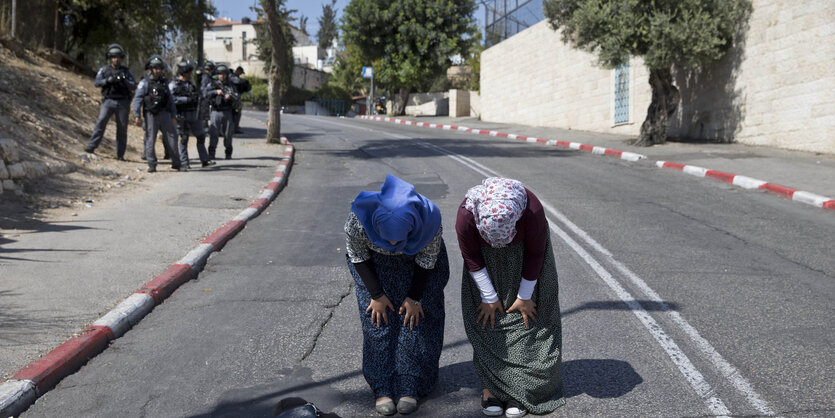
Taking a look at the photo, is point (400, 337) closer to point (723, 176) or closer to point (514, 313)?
point (514, 313)

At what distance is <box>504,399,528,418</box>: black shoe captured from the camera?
3872 millimetres

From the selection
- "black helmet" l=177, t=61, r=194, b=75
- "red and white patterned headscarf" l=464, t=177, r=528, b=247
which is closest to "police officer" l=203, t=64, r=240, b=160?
"black helmet" l=177, t=61, r=194, b=75

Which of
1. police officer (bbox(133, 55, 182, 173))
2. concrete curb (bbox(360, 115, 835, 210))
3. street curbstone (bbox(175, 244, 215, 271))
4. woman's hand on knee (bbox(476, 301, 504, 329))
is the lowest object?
street curbstone (bbox(175, 244, 215, 271))

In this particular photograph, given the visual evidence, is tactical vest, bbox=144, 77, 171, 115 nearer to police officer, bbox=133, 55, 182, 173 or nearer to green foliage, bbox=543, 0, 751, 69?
police officer, bbox=133, 55, 182, 173

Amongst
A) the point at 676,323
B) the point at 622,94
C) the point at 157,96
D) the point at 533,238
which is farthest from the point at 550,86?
the point at 533,238

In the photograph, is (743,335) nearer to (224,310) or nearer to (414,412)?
(414,412)

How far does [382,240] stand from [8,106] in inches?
452

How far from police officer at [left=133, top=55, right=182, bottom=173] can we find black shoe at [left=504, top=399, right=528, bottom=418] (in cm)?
1059

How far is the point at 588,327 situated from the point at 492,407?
1573mm

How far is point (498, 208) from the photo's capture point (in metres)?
3.47


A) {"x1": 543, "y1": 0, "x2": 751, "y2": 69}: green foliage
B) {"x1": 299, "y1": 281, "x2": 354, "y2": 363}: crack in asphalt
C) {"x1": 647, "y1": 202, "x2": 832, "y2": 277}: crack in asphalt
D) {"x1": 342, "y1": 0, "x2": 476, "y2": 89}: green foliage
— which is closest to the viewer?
{"x1": 299, "y1": 281, "x2": 354, "y2": 363}: crack in asphalt

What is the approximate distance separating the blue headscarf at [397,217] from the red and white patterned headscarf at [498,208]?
26 cm

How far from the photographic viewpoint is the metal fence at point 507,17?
32.5 metres

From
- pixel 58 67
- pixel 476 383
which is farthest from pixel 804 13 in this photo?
pixel 58 67
